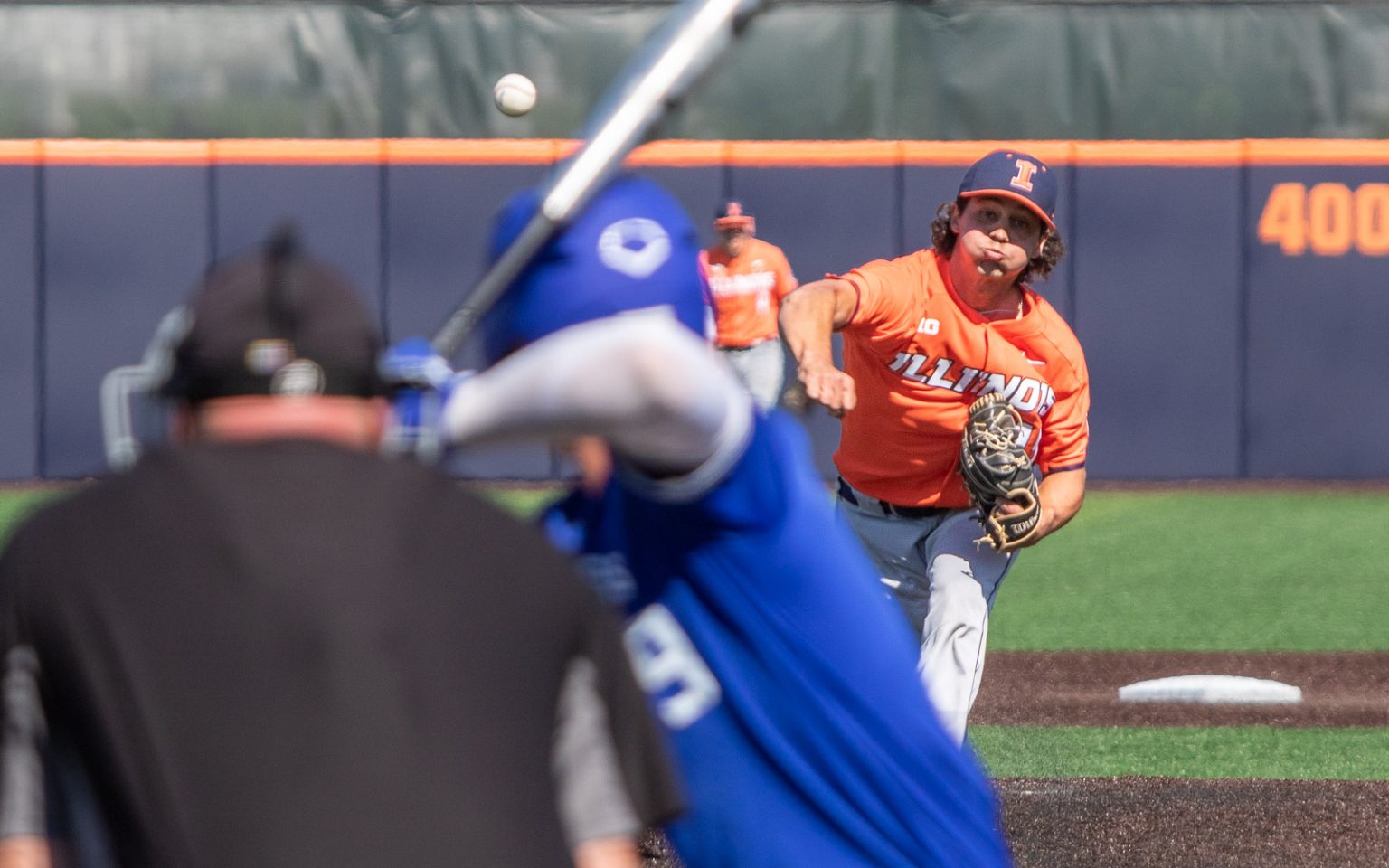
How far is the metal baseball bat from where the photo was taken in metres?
2.17

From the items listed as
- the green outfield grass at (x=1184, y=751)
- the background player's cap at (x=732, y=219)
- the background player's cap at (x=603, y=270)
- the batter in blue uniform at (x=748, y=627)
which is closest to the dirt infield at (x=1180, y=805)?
the green outfield grass at (x=1184, y=751)

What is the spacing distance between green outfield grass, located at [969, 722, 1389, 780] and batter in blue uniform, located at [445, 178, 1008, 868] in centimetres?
436

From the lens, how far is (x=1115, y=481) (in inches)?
632

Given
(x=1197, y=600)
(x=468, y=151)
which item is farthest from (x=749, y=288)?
(x=1197, y=600)

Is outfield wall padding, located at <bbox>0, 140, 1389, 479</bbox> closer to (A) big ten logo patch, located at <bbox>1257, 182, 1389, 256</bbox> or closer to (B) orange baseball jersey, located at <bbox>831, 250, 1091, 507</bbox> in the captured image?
(A) big ten logo patch, located at <bbox>1257, 182, 1389, 256</bbox>

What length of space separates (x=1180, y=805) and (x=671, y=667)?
4.16m

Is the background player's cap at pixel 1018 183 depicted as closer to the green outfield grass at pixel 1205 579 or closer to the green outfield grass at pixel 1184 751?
the green outfield grass at pixel 1184 751

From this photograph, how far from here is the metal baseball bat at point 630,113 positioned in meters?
2.17

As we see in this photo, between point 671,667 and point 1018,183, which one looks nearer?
point 671,667

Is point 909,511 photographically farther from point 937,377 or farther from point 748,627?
point 748,627

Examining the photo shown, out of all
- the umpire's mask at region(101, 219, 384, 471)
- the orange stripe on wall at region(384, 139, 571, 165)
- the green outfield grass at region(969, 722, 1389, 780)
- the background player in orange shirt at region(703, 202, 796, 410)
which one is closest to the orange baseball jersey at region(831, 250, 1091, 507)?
the green outfield grass at region(969, 722, 1389, 780)

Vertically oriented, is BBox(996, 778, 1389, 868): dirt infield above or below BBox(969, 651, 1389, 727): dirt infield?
above

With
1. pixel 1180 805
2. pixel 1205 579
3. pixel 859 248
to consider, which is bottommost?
pixel 1205 579

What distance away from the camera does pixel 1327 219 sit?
1567 centimetres
